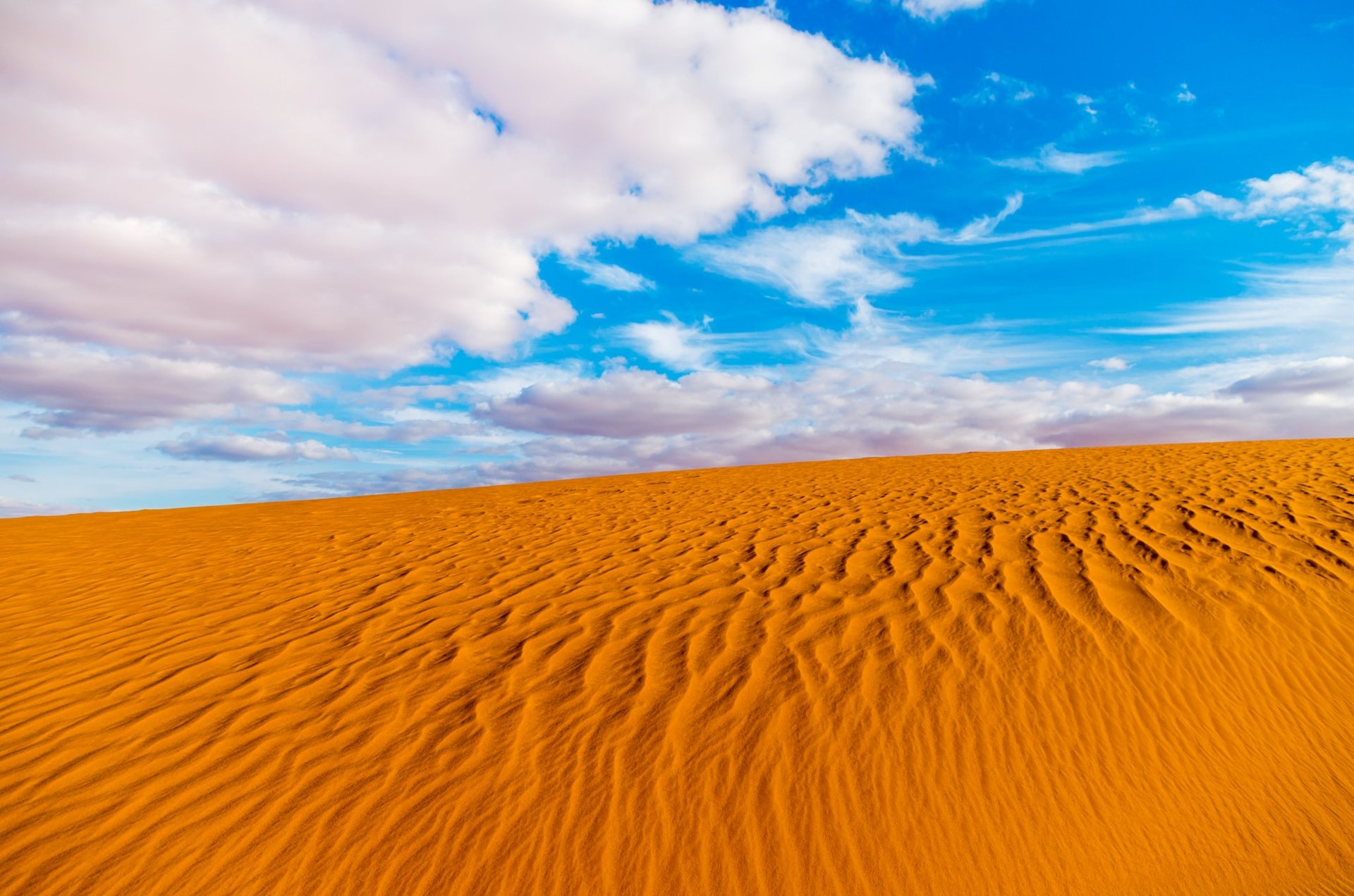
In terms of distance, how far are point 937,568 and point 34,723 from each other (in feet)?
25.6

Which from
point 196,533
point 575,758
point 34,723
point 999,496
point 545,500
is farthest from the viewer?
point 545,500

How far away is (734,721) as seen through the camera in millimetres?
4238

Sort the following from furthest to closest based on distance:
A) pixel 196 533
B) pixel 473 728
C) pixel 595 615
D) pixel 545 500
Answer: pixel 545 500, pixel 196 533, pixel 595 615, pixel 473 728

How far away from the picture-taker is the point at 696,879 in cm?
321

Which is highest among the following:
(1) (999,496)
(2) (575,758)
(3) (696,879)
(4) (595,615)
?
(1) (999,496)

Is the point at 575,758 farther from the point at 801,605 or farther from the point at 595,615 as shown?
the point at 801,605

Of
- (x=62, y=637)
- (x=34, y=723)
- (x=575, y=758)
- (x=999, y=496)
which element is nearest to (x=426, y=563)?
(x=62, y=637)

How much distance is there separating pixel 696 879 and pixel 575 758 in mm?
1121

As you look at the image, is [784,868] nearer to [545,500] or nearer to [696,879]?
[696,879]

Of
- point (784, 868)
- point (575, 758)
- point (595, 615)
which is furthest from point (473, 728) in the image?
point (784, 868)

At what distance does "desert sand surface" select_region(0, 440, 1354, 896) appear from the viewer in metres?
3.35

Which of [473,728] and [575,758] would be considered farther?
[473,728]

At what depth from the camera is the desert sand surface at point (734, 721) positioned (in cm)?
335

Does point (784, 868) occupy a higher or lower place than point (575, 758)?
lower
